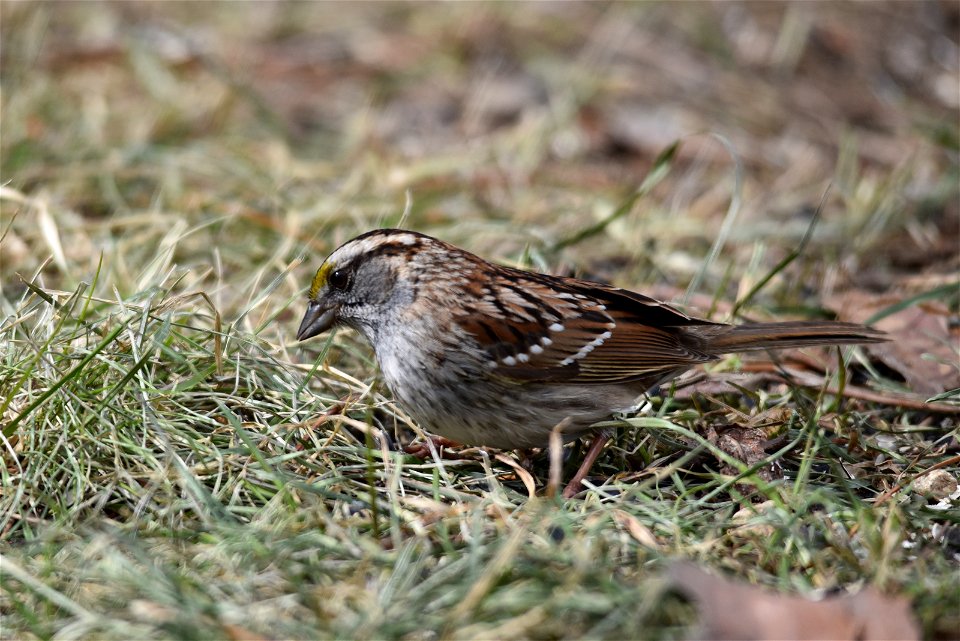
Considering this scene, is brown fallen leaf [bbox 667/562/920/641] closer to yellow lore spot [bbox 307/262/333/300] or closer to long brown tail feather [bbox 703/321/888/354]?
long brown tail feather [bbox 703/321/888/354]

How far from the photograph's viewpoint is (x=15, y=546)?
309cm

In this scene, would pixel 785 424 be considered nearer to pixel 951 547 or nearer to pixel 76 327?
pixel 951 547

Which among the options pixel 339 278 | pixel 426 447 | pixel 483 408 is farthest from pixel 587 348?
pixel 339 278

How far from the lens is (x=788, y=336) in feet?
12.0

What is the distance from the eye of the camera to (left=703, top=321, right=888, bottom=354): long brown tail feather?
11.9 feet

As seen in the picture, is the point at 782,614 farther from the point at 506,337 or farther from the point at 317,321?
the point at 317,321

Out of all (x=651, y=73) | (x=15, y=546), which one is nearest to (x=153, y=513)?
(x=15, y=546)

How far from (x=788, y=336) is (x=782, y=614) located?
4.62ft

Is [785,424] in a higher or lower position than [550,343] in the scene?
lower

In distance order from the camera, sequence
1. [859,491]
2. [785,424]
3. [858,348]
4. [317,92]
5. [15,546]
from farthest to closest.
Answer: [317,92] → [858,348] → [785,424] → [859,491] → [15,546]

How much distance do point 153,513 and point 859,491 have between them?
6.96 feet

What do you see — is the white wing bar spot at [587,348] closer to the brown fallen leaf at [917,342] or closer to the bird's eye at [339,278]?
the bird's eye at [339,278]

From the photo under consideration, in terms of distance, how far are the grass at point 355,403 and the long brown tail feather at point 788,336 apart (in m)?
0.20

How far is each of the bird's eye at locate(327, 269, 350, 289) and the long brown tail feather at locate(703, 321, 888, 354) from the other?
124 centimetres
